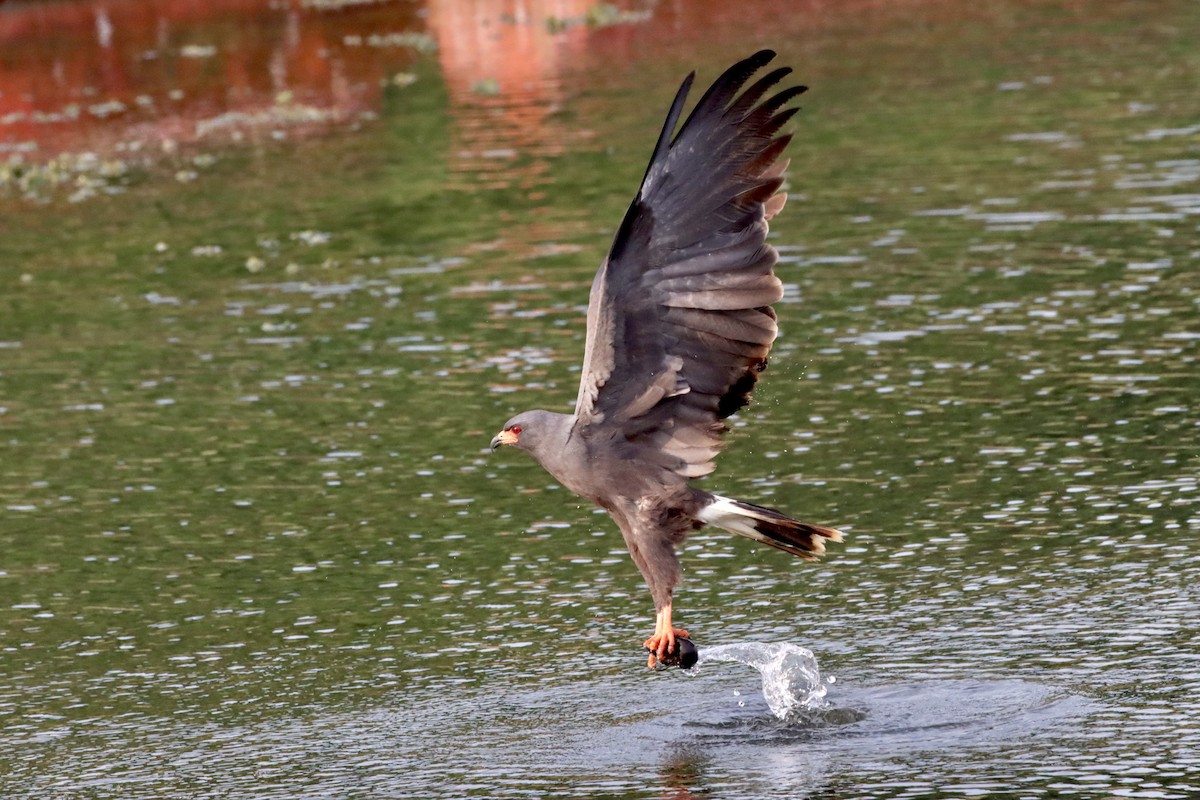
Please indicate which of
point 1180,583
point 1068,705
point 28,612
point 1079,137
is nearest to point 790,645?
point 1068,705

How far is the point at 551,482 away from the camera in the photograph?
12312 mm

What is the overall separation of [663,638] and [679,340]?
121 centimetres

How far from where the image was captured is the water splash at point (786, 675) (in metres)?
8.45

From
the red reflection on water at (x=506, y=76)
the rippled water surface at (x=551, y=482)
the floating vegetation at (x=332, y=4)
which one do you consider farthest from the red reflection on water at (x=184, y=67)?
the rippled water surface at (x=551, y=482)

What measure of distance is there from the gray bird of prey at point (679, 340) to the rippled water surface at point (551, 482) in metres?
0.78

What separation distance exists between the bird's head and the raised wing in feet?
0.42

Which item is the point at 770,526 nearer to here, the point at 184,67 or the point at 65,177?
the point at 65,177

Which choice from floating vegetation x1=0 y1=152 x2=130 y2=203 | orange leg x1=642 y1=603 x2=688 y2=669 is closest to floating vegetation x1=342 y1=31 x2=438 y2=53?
floating vegetation x1=0 y1=152 x2=130 y2=203

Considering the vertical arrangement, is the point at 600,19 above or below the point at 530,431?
below

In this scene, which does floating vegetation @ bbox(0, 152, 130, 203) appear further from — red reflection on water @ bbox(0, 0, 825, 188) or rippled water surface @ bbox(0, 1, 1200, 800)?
red reflection on water @ bbox(0, 0, 825, 188)

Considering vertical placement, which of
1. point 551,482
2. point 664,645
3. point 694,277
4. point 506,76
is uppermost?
point 694,277

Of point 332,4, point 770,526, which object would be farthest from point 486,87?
point 770,526

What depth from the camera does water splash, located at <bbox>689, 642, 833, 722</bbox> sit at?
845 cm

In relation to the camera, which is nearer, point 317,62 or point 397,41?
point 317,62
